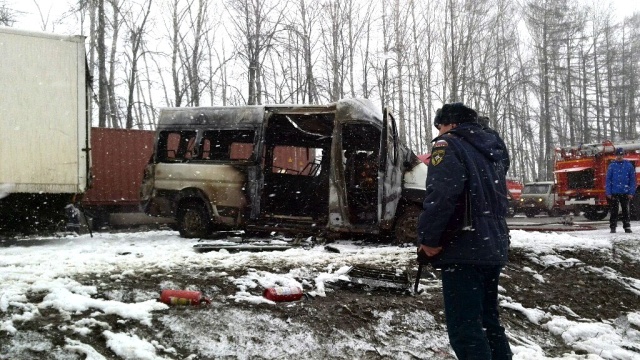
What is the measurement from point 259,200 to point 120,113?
2076 cm

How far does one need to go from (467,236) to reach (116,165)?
1213 cm

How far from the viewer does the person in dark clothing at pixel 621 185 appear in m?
10.4

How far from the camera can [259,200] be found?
9109 millimetres

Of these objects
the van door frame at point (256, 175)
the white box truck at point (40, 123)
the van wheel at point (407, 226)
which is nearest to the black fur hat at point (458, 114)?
the van wheel at point (407, 226)

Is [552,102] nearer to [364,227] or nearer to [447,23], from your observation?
[447,23]

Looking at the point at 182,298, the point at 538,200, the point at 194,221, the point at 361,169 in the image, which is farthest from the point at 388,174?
the point at 538,200

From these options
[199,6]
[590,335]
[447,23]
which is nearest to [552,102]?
[447,23]

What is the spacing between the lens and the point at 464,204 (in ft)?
10.1

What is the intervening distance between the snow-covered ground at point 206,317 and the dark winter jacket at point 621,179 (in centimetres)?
444

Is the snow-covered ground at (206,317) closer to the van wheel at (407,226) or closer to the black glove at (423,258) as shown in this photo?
the black glove at (423,258)

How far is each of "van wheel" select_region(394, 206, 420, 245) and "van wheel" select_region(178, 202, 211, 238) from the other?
138 inches

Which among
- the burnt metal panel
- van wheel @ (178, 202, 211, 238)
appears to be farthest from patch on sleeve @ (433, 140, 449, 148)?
the burnt metal panel

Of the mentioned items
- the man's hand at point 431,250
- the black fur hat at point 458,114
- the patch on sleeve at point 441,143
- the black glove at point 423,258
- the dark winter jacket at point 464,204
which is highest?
the black fur hat at point 458,114

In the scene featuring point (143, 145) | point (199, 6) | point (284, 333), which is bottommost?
point (284, 333)
